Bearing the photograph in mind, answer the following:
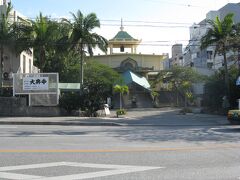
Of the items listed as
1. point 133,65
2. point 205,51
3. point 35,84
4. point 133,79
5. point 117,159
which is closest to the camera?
point 117,159

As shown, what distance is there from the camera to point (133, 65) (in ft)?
266

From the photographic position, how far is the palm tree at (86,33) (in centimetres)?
3994

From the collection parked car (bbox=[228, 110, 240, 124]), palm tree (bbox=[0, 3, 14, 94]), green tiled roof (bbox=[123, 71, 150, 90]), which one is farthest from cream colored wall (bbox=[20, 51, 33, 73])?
parked car (bbox=[228, 110, 240, 124])

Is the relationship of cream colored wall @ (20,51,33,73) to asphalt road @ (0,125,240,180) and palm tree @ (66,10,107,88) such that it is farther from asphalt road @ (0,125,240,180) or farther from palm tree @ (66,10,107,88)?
asphalt road @ (0,125,240,180)

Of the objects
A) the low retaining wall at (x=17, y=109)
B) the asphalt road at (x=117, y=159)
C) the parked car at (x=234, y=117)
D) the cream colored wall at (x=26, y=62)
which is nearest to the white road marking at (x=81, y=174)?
the asphalt road at (x=117, y=159)

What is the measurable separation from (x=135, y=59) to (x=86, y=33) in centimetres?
4254

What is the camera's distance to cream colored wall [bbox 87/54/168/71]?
81.8m

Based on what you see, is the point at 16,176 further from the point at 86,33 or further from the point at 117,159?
the point at 86,33

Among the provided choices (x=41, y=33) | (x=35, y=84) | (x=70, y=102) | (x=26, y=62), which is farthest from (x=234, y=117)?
(x=26, y=62)

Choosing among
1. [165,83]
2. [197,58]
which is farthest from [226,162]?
[197,58]

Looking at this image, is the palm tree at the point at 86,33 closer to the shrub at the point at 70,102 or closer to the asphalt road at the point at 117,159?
the shrub at the point at 70,102

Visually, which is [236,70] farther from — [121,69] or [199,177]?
[121,69]

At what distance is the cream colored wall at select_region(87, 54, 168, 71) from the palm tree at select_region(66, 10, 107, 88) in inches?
1580

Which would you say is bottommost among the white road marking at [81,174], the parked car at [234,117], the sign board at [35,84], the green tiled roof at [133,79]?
the white road marking at [81,174]
